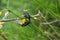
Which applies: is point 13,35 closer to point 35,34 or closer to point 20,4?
point 35,34

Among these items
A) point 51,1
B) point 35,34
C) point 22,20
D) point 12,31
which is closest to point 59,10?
point 51,1

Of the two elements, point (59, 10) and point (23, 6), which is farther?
point (23, 6)

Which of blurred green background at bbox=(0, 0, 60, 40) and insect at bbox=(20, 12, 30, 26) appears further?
blurred green background at bbox=(0, 0, 60, 40)

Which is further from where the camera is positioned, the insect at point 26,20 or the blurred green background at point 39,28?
the blurred green background at point 39,28

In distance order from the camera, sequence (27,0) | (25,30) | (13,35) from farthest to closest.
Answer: (27,0) < (13,35) < (25,30)

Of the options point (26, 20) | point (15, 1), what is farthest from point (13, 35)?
point (15, 1)

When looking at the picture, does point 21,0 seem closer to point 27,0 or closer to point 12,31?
point 27,0

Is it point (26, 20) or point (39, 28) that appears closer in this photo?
point (26, 20)

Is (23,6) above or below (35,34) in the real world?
above

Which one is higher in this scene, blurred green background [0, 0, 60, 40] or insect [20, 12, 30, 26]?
insect [20, 12, 30, 26]

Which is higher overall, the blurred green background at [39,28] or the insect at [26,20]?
the insect at [26,20]

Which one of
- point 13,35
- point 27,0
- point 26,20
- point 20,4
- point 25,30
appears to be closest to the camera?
point 26,20
